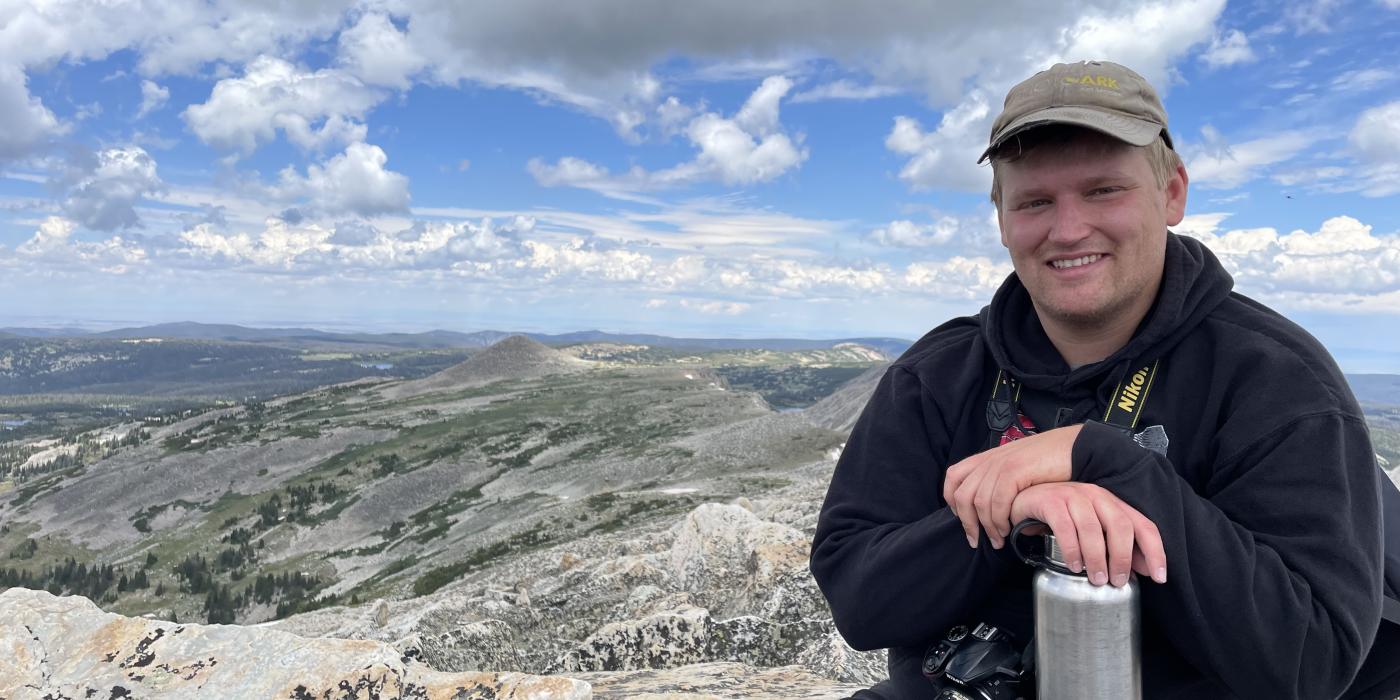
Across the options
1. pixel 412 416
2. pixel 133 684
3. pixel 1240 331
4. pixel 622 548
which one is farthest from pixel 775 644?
pixel 412 416

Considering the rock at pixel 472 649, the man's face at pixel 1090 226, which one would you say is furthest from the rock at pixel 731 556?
the man's face at pixel 1090 226

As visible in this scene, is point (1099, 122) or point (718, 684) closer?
point (1099, 122)

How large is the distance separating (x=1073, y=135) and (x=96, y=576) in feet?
433

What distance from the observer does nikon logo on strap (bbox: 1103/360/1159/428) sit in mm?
4227

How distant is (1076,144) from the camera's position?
407 cm

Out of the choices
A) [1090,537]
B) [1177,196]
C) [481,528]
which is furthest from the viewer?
[481,528]

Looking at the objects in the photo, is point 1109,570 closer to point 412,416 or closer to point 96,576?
point 96,576

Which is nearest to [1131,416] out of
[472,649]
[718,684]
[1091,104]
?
[1091,104]

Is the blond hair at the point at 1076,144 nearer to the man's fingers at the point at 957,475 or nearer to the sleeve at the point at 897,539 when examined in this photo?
the sleeve at the point at 897,539

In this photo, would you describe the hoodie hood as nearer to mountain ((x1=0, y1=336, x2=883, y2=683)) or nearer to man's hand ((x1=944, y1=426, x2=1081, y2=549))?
man's hand ((x1=944, y1=426, x2=1081, y2=549))

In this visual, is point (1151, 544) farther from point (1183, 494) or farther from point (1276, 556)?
point (1276, 556)

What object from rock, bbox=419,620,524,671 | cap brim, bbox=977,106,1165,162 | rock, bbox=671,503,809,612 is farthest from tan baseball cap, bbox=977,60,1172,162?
rock, bbox=419,620,524,671

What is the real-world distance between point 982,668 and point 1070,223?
2340 millimetres

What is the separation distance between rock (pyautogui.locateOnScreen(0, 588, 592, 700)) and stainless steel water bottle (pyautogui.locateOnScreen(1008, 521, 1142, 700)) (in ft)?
12.7
